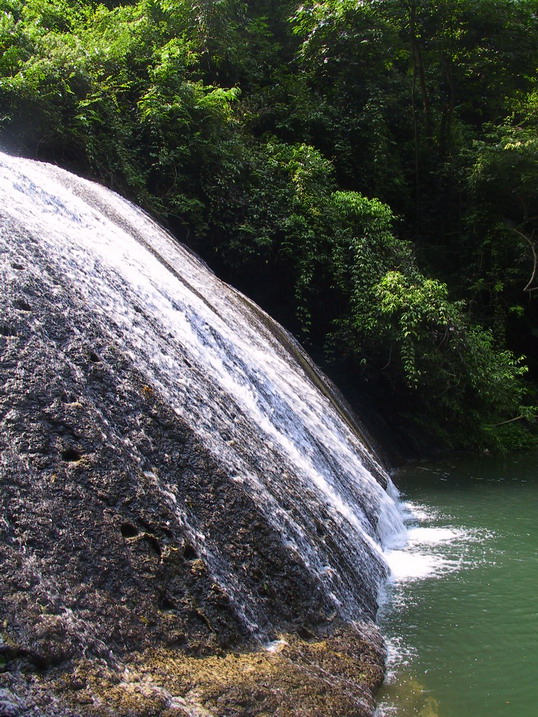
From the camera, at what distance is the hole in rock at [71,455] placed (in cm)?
277

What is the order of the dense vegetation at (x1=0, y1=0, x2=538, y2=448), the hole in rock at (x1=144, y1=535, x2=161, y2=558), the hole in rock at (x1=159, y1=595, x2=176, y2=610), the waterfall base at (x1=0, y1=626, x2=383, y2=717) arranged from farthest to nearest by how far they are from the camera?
the dense vegetation at (x1=0, y1=0, x2=538, y2=448)
the hole in rock at (x1=144, y1=535, x2=161, y2=558)
the hole in rock at (x1=159, y1=595, x2=176, y2=610)
the waterfall base at (x1=0, y1=626, x2=383, y2=717)

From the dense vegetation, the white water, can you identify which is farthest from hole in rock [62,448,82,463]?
the dense vegetation

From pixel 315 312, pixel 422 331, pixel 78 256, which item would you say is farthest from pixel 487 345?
pixel 78 256

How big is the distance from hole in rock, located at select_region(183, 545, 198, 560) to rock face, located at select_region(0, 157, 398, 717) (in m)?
0.01

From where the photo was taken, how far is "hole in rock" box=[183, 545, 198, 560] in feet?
9.41

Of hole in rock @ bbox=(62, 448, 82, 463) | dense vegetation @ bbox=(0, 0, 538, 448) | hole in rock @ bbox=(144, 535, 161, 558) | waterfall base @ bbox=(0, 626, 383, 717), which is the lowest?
waterfall base @ bbox=(0, 626, 383, 717)

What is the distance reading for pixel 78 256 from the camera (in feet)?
13.8

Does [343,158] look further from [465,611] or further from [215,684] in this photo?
[215,684]

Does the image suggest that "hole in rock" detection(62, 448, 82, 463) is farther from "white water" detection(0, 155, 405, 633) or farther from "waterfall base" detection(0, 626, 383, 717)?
"waterfall base" detection(0, 626, 383, 717)

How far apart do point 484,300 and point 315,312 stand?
16.7ft

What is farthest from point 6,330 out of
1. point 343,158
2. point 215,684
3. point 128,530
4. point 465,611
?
point 343,158

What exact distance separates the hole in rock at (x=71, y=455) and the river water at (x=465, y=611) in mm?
1892

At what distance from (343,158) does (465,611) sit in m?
12.3

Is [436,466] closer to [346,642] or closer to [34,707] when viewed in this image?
[346,642]
